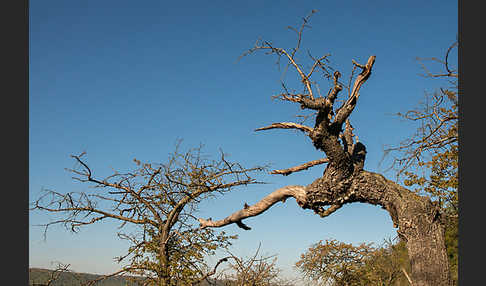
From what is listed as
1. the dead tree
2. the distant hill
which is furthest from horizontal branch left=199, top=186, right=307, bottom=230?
the distant hill

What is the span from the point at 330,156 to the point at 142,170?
491cm

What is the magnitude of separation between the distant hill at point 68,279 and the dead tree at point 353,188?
3751mm

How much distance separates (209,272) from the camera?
8336 mm

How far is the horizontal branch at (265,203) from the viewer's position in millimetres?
6910

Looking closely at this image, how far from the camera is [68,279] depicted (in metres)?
8.41

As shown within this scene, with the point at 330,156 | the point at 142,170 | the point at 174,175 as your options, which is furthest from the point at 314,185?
the point at 142,170

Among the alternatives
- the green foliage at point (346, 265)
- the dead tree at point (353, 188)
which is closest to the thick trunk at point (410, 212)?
the dead tree at point (353, 188)

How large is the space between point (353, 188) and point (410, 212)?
90cm

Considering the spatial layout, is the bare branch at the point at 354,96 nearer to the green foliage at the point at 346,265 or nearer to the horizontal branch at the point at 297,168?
the horizontal branch at the point at 297,168

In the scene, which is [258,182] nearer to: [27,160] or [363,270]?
[27,160]

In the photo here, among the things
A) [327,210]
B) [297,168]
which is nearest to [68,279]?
[297,168]

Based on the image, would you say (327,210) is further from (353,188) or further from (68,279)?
(68,279)

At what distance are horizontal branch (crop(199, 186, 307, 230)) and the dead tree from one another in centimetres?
2

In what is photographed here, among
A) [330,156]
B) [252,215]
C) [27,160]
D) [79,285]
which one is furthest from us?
[79,285]
